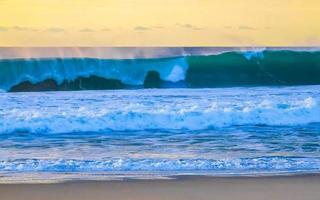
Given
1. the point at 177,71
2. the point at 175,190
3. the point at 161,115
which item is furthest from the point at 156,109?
the point at 175,190

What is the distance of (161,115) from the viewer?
3207mm

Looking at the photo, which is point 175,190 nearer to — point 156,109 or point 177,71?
point 156,109

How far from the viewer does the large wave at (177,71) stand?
320 centimetres

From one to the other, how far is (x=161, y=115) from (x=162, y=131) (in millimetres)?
69

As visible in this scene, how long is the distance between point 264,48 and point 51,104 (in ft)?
3.11

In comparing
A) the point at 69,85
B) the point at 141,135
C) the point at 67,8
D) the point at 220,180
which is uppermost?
the point at 67,8

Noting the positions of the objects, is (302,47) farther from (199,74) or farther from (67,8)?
(67,8)

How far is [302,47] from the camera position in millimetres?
3256

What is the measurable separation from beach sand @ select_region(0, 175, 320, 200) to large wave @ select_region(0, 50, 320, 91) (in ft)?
1.36

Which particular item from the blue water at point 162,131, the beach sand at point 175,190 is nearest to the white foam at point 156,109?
the blue water at point 162,131

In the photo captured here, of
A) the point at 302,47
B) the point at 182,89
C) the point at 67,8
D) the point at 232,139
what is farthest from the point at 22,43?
the point at 302,47

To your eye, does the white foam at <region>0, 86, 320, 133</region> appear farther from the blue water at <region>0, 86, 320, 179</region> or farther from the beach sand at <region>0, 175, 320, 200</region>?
the beach sand at <region>0, 175, 320, 200</region>

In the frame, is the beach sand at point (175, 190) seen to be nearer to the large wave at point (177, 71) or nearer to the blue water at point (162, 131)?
the blue water at point (162, 131)

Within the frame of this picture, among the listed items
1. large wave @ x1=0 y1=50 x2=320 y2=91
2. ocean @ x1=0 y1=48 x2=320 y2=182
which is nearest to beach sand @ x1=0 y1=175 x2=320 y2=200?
ocean @ x1=0 y1=48 x2=320 y2=182
